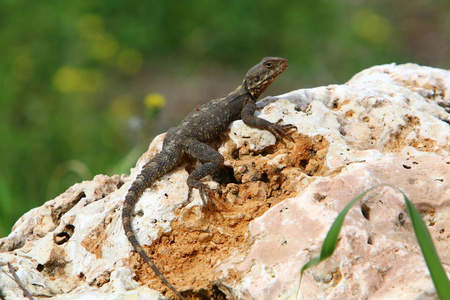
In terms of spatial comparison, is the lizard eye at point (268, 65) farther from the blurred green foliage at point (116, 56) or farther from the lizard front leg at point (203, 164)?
the blurred green foliage at point (116, 56)

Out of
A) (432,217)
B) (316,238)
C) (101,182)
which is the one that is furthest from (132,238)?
(432,217)

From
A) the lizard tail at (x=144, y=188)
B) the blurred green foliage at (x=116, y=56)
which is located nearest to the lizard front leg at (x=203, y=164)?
the lizard tail at (x=144, y=188)

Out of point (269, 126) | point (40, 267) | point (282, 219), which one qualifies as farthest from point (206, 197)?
point (40, 267)

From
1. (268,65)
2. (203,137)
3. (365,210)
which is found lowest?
(365,210)

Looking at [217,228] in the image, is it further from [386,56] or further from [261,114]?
[386,56]

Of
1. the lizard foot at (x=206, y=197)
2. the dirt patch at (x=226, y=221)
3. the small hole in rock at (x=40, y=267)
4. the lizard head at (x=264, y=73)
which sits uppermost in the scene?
the lizard head at (x=264, y=73)

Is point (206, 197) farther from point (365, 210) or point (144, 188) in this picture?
point (365, 210)
